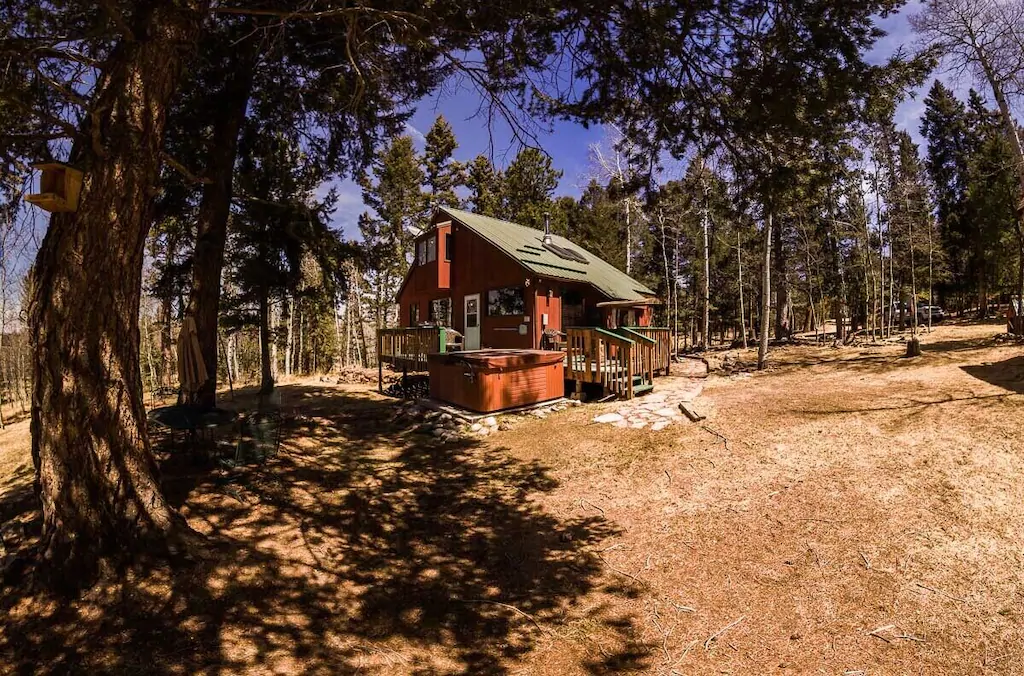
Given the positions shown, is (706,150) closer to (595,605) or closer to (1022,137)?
(595,605)

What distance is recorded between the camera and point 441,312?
65.0ft

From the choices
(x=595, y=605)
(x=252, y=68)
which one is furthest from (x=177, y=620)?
(x=252, y=68)

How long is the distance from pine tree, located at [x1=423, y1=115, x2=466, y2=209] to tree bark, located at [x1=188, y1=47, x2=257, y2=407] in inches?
968

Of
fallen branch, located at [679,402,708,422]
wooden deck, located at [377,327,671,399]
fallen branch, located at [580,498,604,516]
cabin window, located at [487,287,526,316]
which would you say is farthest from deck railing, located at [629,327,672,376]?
Result: fallen branch, located at [580,498,604,516]

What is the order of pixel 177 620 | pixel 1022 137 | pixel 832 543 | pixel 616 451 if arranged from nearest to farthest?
pixel 177 620 → pixel 832 543 → pixel 616 451 → pixel 1022 137

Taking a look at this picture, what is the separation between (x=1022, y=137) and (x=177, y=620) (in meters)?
28.4

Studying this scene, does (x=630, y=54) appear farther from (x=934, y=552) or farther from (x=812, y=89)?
(x=934, y=552)

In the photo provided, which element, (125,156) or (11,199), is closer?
(125,156)

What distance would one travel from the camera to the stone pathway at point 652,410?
8.88m

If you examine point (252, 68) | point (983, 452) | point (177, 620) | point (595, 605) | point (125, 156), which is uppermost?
point (252, 68)

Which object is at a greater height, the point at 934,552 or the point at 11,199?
the point at 11,199

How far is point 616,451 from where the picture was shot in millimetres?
7785

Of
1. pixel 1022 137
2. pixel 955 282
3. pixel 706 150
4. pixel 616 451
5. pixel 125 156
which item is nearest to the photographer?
pixel 125 156

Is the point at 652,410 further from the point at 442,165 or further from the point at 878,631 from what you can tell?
the point at 442,165
